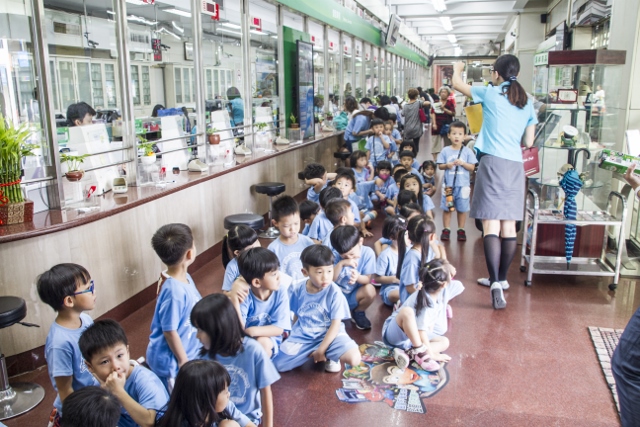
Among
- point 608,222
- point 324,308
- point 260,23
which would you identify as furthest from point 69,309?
point 260,23

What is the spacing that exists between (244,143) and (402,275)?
3.64 m

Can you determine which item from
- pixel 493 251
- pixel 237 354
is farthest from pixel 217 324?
pixel 493 251

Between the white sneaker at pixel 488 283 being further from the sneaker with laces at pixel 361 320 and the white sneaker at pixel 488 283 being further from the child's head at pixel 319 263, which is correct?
the child's head at pixel 319 263

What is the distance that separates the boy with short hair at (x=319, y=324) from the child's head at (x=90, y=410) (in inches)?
58.0

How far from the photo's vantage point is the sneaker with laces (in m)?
3.66

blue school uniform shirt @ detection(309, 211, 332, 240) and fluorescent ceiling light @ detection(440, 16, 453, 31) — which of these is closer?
blue school uniform shirt @ detection(309, 211, 332, 240)

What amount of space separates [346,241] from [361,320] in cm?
62

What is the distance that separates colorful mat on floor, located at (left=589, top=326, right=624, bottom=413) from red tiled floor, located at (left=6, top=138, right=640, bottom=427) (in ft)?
0.13

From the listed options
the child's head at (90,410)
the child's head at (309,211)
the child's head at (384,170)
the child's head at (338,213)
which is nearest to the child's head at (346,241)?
the child's head at (338,213)

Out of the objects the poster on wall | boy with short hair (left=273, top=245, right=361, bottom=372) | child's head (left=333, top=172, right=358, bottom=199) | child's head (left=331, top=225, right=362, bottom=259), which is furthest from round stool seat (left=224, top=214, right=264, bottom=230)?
the poster on wall

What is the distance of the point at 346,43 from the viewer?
38.0ft

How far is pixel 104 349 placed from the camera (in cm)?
208

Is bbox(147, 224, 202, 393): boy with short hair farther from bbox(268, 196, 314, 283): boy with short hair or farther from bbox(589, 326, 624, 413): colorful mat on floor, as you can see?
bbox(589, 326, 624, 413): colorful mat on floor

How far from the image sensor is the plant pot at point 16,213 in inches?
124
